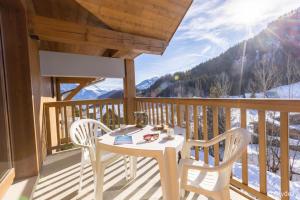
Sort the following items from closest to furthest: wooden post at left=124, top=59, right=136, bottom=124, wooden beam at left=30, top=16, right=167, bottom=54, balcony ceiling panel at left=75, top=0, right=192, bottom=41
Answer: wooden beam at left=30, top=16, right=167, bottom=54
balcony ceiling panel at left=75, top=0, right=192, bottom=41
wooden post at left=124, top=59, right=136, bottom=124

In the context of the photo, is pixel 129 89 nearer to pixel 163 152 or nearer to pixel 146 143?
pixel 146 143

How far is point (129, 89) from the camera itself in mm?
4441

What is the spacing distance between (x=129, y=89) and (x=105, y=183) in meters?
2.40

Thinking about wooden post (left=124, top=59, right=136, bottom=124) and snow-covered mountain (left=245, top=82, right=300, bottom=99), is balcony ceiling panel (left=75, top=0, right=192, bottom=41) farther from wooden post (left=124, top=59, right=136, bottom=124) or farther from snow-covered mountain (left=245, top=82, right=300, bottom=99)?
snow-covered mountain (left=245, top=82, right=300, bottom=99)

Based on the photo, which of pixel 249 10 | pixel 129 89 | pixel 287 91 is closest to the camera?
pixel 129 89

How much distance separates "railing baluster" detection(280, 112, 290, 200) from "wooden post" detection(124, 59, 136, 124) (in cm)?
308

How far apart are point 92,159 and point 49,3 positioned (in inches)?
103

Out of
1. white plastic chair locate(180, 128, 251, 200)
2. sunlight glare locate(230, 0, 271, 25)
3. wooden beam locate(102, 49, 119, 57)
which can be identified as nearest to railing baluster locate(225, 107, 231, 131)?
white plastic chair locate(180, 128, 251, 200)

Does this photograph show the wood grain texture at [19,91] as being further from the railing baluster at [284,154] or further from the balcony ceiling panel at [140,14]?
the railing baluster at [284,154]

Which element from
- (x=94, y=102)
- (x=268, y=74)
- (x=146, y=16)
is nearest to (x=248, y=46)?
(x=268, y=74)

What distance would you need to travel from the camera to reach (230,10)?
8094mm

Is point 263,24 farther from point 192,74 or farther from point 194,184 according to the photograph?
point 194,184

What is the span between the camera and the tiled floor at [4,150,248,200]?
209cm

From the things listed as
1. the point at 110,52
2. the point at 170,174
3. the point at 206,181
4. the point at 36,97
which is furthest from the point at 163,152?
the point at 110,52
